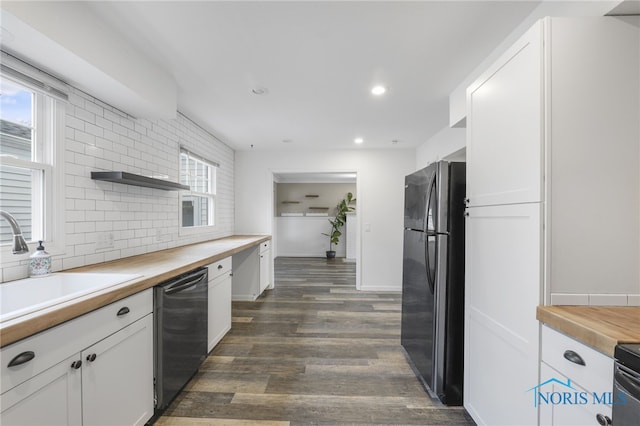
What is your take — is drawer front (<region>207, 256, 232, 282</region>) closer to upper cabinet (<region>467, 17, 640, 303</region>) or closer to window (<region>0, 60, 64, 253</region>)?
window (<region>0, 60, 64, 253</region>)

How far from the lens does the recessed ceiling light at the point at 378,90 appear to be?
96.0 inches

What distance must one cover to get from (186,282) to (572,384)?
2102mm

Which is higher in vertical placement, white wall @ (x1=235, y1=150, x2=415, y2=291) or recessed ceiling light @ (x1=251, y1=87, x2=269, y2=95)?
recessed ceiling light @ (x1=251, y1=87, x2=269, y2=95)

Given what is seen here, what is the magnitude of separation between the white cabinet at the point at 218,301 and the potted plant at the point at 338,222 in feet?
16.9

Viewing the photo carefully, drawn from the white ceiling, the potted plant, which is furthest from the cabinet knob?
the potted plant

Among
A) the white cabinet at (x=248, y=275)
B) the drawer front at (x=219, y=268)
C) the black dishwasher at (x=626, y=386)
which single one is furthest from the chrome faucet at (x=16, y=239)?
the white cabinet at (x=248, y=275)

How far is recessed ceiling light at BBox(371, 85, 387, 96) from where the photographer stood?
244 cm

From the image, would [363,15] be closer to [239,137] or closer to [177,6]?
[177,6]

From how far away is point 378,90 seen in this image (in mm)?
2498

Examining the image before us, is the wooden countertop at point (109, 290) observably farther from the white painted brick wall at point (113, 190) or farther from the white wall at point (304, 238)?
the white wall at point (304, 238)

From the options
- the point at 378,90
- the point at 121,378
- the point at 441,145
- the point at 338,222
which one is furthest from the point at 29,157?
the point at 338,222

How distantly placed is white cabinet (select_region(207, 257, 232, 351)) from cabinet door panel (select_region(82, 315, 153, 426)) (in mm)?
854

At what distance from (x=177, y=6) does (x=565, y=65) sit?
6.18 feet

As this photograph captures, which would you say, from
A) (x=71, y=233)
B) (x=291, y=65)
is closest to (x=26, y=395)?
(x=71, y=233)
